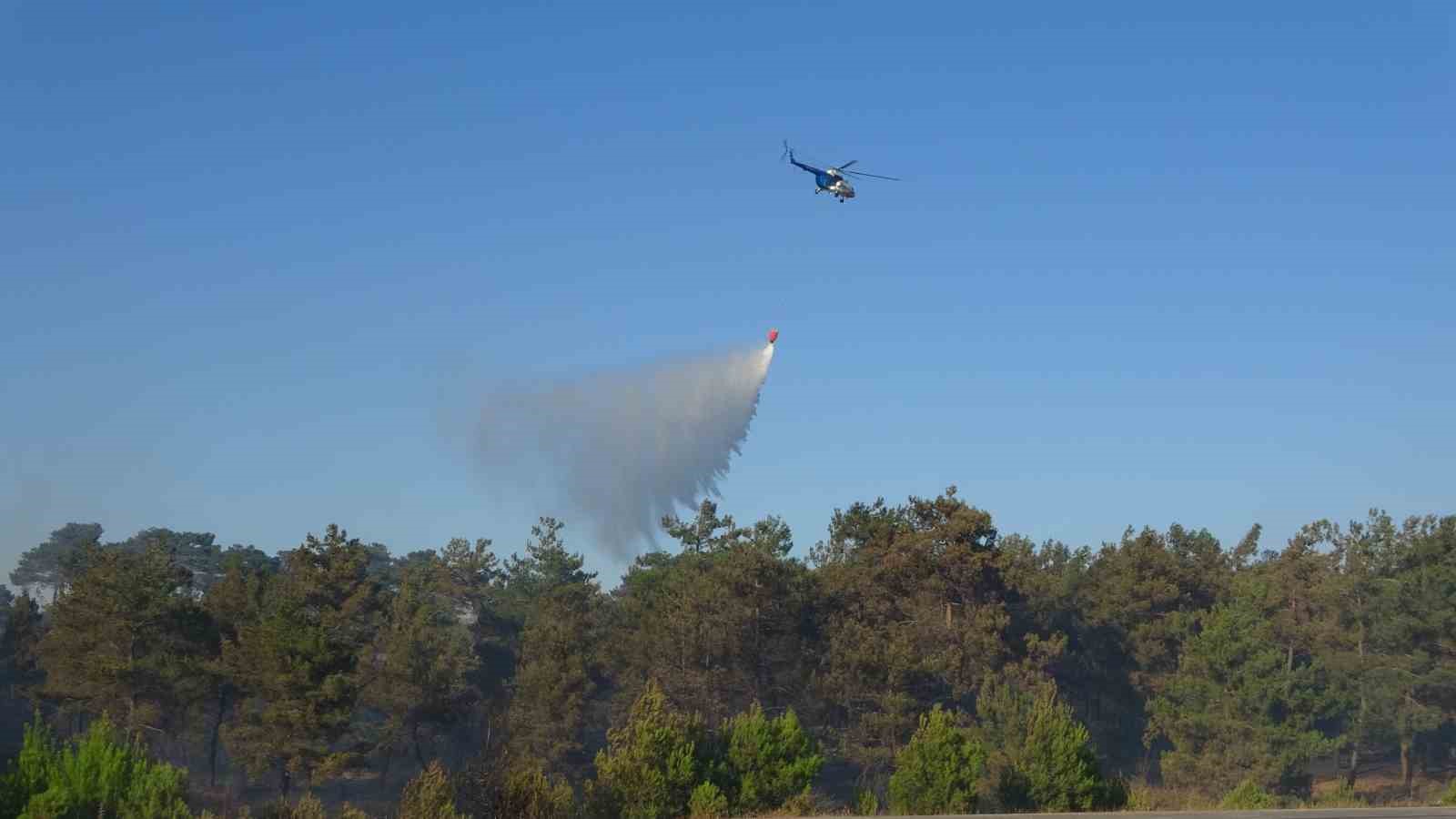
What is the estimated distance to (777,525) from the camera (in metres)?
96.4

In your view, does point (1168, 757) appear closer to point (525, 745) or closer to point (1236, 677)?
point (1236, 677)

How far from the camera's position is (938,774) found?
129ft

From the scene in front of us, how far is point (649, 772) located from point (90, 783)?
497 inches

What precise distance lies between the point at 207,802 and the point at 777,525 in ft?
130

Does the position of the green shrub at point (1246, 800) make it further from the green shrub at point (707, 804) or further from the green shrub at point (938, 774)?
the green shrub at point (707, 804)

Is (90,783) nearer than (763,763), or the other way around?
(90,783)

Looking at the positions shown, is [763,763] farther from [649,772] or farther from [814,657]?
[814,657]

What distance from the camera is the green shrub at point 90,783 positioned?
28266 mm

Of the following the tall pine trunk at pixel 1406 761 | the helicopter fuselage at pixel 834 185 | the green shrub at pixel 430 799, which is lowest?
the green shrub at pixel 430 799

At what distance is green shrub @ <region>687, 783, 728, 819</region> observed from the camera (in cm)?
3447

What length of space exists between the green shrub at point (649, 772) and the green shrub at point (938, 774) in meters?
6.56

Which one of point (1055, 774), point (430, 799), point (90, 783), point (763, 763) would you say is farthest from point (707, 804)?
point (90, 783)

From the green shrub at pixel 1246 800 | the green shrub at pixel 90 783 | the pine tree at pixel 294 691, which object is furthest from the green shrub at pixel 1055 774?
the pine tree at pixel 294 691

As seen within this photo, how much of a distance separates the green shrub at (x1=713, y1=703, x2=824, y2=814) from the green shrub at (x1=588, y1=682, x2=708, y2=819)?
95 centimetres
